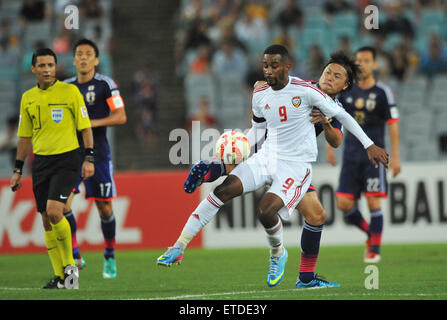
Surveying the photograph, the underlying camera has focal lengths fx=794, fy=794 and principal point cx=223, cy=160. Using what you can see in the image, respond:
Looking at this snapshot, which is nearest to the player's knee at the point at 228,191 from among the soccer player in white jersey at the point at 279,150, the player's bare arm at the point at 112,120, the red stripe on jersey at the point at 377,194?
the soccer player in white jersey at the point at 279,150

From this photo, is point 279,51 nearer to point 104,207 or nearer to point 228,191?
point 228,191

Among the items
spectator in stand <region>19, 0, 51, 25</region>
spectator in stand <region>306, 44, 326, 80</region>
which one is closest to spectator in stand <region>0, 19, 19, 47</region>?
spectator in stand <region>19, 0, 51, 25</region>

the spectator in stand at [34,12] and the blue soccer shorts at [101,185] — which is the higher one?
the spectator in stand at [34,12]

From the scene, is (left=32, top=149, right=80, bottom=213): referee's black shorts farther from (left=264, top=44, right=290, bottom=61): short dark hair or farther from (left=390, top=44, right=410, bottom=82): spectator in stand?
(left=390, top=44, right=410, bottom=82): spectator in stand

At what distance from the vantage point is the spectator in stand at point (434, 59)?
16.5 meters

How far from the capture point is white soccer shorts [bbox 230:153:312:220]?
280 inches

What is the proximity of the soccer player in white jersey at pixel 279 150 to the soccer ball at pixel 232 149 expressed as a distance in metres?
0.20

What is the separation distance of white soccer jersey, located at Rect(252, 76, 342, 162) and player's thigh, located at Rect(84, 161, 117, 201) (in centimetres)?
256

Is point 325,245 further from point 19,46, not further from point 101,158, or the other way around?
point 19,46

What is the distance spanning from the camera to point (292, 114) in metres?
7.17

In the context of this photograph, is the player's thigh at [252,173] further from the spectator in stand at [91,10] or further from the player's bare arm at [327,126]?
the spectator in stand at [91,10]

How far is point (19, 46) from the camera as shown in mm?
18141
